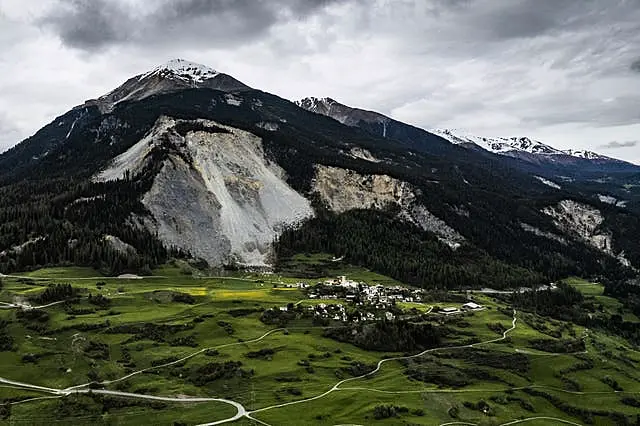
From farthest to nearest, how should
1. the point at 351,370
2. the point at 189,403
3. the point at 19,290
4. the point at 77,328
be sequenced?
the point at 19,290 → the point at 77,328 → the point at 351,370 → the point at 189,403

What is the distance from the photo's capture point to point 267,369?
127938mm

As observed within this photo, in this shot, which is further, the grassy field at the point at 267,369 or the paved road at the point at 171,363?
the paved road at the point at 171,363

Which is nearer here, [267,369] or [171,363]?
[267,369]

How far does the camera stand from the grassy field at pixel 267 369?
10544cm

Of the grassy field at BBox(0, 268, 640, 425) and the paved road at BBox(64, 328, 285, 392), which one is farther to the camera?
the paved road at BBox(64, 328, 285, 392)

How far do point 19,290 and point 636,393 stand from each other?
164897 millimetres

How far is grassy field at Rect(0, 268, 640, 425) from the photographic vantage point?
346 feet

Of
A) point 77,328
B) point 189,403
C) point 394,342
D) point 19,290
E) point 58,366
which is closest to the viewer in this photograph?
point 189,403

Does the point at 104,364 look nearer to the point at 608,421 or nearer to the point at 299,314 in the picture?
the point at 299,314

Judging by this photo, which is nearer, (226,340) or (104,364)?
(104,364)

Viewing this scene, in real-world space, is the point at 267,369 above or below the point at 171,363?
below

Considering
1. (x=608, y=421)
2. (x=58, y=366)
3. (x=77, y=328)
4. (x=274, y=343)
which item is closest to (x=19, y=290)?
(x=77, y=328)

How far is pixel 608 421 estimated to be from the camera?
407 ft

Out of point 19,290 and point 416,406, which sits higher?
point 19,290
